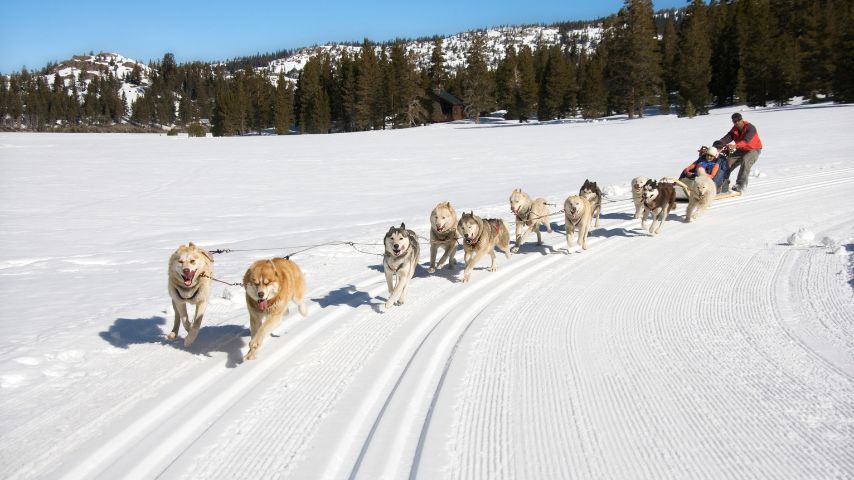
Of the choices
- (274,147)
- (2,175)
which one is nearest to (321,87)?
(274,147)

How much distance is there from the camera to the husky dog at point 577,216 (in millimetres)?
8345

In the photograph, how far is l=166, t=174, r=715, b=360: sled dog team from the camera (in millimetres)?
4684

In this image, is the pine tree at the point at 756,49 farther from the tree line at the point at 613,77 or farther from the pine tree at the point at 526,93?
the pine tree at the point at 526,93

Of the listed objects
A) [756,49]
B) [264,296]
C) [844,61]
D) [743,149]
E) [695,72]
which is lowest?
[264,296]

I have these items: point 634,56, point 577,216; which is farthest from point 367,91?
point 577,216

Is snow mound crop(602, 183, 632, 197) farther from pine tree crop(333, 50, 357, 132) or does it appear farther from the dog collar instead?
pine tree crop(333, 50, 357, 132)

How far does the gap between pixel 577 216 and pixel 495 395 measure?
518 centimetres

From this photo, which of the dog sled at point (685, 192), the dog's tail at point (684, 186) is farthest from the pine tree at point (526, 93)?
the dog's tail at point (684, 186)

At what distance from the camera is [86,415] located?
3.66m

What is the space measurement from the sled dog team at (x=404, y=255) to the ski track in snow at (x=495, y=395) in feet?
1.04

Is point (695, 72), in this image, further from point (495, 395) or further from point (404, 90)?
point (495, 395)

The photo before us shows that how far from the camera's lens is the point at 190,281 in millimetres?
4805

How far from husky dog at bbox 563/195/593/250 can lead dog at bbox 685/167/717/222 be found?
319 centimetres

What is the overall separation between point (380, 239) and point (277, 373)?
5624mm
